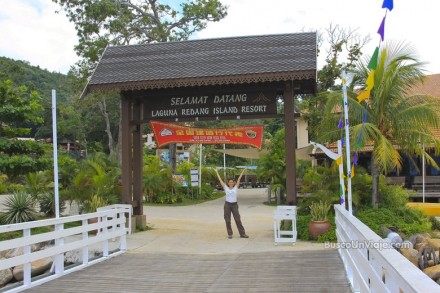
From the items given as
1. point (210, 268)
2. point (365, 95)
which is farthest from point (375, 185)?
point (210, 268)

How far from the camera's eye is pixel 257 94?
13.1 m

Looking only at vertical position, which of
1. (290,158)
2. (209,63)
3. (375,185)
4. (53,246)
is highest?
(209,63)

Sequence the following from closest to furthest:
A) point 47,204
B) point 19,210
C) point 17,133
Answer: point 17,133, point 19,210, point 47,204

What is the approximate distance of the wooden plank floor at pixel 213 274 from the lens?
7.24 metres

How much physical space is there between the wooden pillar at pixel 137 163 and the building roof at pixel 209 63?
4.19ft

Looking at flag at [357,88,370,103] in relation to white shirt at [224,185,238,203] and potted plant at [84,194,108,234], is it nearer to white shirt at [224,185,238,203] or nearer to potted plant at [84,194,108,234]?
white shirt at [224,185,238,203]

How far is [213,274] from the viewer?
8.23m

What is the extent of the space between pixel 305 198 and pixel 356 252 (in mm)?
6893

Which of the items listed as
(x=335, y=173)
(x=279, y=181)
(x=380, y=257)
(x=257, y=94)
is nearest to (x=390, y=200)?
(x=335, y=173)

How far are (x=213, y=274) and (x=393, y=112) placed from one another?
6.87 meters

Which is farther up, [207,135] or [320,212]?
[207,135]

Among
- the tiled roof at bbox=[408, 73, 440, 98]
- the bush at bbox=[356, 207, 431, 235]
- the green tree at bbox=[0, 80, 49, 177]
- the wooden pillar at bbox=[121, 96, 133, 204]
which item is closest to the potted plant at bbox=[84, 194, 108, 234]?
the wooden pillar at bbox=[121, 96, 133, 204]

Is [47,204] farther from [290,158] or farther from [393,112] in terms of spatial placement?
[393,112]

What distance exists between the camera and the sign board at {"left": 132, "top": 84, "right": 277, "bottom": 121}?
1308 cm
